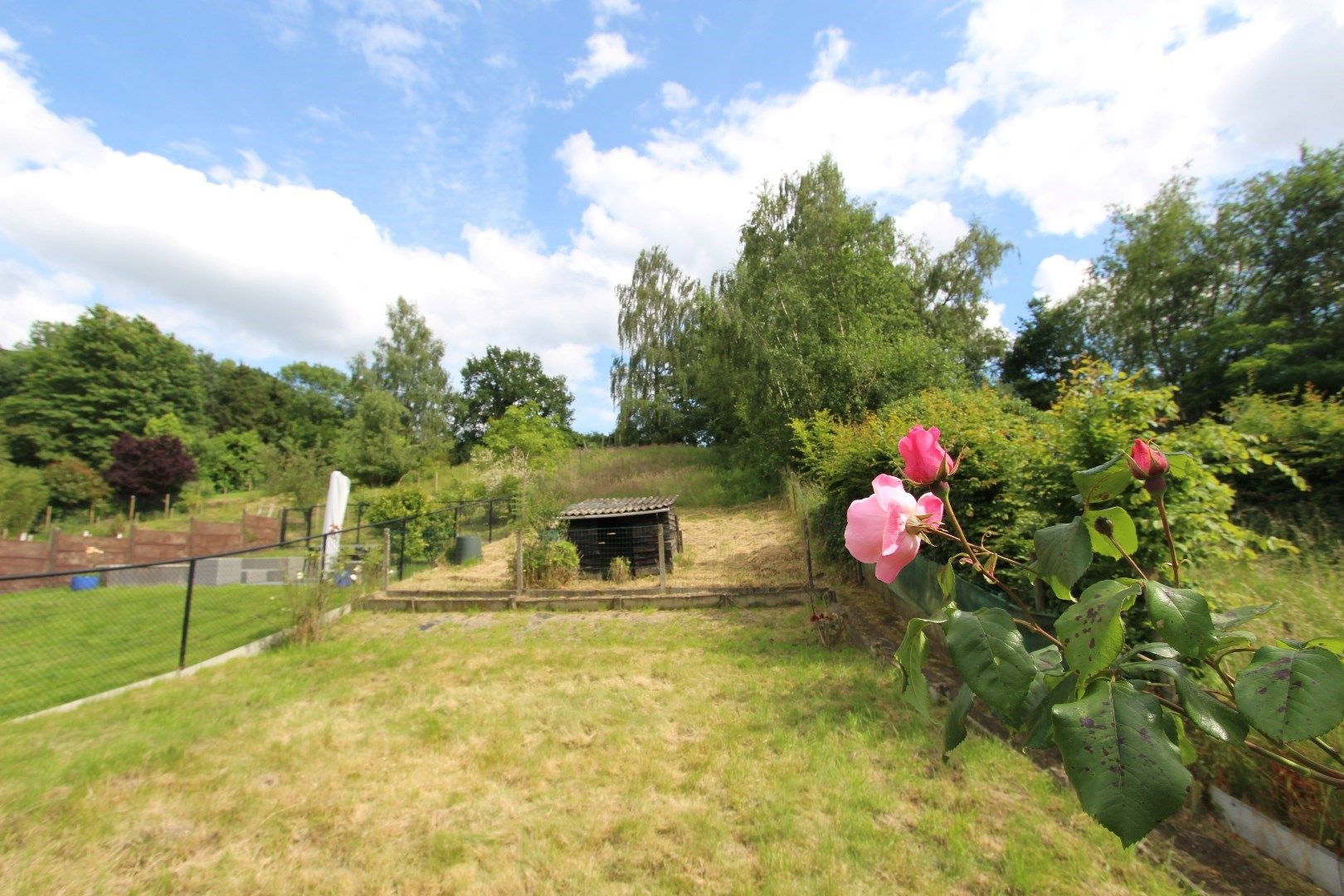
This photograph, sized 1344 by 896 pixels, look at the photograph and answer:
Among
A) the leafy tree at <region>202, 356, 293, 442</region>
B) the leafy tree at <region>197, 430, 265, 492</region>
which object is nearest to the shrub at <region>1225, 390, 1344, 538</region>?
the leafy tree at <region>197, 430, 265, 492</region>

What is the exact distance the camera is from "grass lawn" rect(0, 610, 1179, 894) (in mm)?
2791

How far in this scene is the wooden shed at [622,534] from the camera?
10.2m

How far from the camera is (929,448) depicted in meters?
0.90

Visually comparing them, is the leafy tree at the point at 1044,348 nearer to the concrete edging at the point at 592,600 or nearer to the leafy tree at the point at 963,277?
the leafy tree at the point at 963,277

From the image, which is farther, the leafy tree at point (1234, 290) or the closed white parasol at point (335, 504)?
the leafy tree at point (1234, 290)

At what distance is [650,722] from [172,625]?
27.2 feet

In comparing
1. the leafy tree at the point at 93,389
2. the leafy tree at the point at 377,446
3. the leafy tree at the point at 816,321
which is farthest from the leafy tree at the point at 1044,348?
the leafy tree at the point at 93,389

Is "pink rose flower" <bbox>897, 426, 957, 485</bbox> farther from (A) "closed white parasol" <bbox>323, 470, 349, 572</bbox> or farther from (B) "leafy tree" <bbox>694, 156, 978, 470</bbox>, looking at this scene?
(B) "leafy tree" <bbox>694, 156, 978, 470</bbox>

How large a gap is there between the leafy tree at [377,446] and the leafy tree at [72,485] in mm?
9673

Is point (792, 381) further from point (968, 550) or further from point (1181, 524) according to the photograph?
point (968, 550)

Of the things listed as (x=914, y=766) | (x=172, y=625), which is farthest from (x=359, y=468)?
(x=914, y=766)

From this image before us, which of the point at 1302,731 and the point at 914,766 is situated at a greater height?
the point at 1302,731

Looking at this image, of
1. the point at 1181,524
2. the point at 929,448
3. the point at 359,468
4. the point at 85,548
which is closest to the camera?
the point at 929,448


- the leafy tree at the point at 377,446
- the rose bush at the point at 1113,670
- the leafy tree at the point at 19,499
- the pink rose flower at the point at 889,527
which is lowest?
the rose bush at the point at 1113,670
